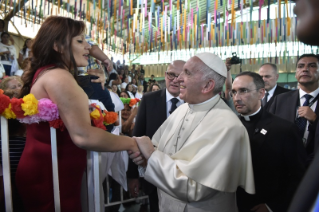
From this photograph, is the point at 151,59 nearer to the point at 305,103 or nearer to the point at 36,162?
the point at 305,103

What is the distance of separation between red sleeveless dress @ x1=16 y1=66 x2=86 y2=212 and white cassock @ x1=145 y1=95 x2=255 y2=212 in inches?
20.0

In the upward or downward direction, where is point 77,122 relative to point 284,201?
upward

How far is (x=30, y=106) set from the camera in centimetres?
162

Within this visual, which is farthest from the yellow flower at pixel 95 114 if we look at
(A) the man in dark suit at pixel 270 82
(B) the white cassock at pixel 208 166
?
(A) the man in dark suit at pixel 270 82

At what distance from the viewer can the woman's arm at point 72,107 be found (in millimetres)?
1593

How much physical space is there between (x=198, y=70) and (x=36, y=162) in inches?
49.9

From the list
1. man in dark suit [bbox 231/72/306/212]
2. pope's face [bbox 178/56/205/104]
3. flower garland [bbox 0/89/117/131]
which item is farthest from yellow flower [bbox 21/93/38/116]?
man in dark suit [bbox 231/72/306/212]

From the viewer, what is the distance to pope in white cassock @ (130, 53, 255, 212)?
5.47 ft

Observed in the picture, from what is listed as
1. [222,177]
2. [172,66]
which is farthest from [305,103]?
[222,177]

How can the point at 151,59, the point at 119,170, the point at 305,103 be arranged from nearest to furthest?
the point at 305,103 < the point at 119,170 < the point at 151,59

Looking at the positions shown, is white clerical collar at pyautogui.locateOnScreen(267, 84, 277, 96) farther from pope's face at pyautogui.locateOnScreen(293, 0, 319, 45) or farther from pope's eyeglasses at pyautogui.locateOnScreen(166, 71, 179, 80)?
pope's face at pyautogui.locateOnScreen(293, 0, 319, 45)

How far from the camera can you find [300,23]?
2.28 ft

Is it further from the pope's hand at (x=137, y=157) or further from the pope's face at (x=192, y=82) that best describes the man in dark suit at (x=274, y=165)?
the pope's hand at (x=137, y=157)

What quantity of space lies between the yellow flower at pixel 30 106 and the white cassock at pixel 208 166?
2.59ft
